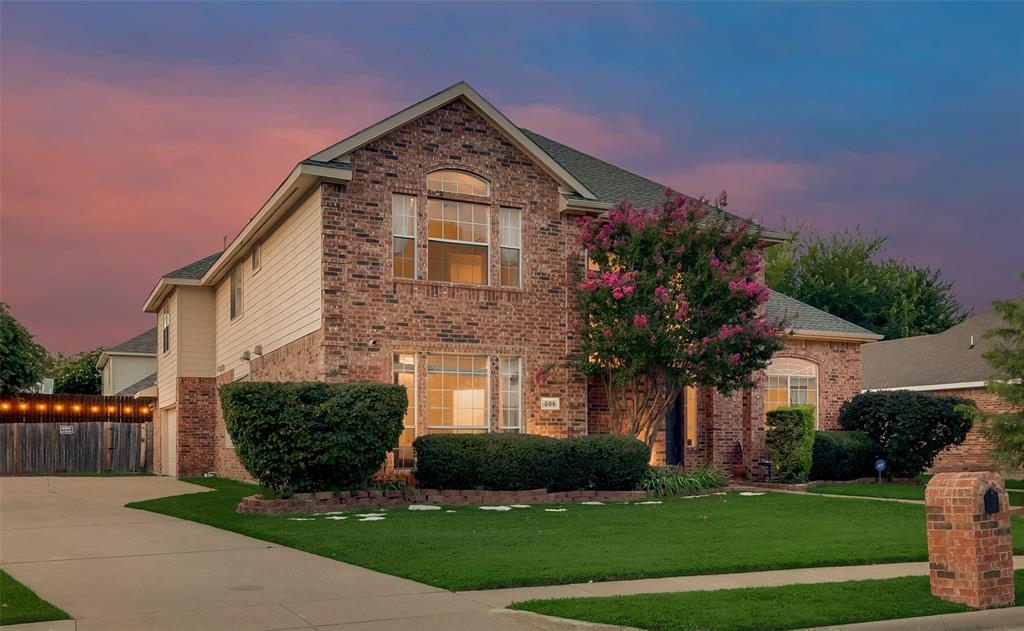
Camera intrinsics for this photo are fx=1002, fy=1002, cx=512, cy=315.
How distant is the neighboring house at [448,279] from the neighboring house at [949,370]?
9.05 meters

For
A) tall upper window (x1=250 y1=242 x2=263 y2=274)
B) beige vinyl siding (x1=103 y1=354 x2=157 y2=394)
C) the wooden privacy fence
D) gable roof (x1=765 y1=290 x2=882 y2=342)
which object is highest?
tall upper window (x1=250 y1=242 x2=263 y2=274)

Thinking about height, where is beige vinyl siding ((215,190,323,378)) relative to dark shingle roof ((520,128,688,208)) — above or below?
below

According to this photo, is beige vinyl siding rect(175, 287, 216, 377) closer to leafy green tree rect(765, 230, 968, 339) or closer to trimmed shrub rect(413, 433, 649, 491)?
trimmed shrub rect(413, 433, 649, 491)

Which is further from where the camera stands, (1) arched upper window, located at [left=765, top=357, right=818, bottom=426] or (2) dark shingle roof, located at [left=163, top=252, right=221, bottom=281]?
(2) dark shingle roof, located at [left=163, top=252, right=221, bottom=281]

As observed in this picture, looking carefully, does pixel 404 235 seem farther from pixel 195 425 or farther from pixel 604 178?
pixel 195 425

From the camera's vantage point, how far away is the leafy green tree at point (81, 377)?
56.7 m

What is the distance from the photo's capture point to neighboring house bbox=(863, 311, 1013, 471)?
93.7ft

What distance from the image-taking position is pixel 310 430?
52.7 feet

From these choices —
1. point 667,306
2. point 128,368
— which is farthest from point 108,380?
point 667,306

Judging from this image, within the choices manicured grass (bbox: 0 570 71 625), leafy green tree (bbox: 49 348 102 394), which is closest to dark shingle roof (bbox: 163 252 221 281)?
manicured grass (bbox: 0 570 71 625)

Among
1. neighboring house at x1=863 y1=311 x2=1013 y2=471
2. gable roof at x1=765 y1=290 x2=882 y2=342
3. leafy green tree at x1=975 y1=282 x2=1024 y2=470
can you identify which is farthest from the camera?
neighboring house at x1=863 y1=311 x2=1013 y2=471

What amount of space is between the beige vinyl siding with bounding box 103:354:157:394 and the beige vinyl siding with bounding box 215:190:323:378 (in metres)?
20.7

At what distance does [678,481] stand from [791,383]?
6337 mm

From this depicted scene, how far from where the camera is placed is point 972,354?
30.6 metres
